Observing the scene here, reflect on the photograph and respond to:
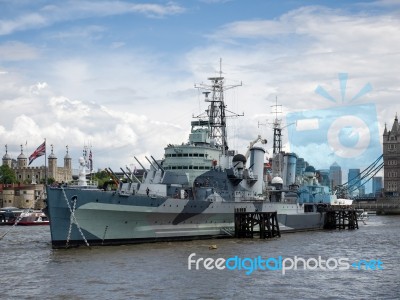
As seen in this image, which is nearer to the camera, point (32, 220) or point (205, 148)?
point (205, 148)

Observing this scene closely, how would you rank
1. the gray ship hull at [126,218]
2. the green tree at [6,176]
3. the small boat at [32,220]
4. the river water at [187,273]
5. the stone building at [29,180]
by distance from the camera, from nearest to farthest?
the river water at [187,273] → the gray ship hull at [126,218] → the small boat at [32,220] → the stone building at [29,180] → the green tree at [6,176]

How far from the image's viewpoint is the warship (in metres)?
38.1

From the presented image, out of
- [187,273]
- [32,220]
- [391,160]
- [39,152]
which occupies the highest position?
[391,160]

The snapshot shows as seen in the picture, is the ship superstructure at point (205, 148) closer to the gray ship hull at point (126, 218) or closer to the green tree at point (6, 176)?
the gray ship hull at point (126, 218)

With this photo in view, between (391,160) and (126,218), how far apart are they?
14851 cm

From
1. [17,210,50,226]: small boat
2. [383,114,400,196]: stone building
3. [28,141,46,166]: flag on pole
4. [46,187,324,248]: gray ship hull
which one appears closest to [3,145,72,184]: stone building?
[17,210,50,226]: small boat

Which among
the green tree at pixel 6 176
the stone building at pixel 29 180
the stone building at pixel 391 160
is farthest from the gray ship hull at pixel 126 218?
the stone building at pixel 391 160

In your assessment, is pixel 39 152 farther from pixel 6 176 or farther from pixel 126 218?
pixel 6 176

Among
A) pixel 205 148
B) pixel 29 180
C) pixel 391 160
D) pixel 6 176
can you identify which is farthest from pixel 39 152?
pixel 391 160

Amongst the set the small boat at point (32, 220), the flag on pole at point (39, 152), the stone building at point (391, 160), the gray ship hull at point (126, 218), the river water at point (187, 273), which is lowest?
the river water at point (187, 273)

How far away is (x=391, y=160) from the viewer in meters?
177

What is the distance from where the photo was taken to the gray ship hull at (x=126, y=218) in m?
37.8

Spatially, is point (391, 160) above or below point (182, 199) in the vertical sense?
above

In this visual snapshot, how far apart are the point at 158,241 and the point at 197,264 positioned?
10.2 m
